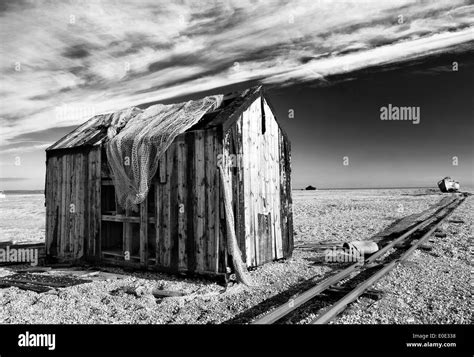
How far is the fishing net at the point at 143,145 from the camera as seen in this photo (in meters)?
8.17

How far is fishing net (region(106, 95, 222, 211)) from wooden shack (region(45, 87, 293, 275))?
0.22 metres

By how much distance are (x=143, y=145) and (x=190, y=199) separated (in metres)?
1.85

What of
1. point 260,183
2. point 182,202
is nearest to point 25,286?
point 182,202

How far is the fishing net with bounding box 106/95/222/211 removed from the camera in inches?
322

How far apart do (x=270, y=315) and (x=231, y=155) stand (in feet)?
13.0

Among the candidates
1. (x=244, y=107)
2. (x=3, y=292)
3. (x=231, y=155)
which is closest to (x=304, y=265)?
(x=231, y=155)

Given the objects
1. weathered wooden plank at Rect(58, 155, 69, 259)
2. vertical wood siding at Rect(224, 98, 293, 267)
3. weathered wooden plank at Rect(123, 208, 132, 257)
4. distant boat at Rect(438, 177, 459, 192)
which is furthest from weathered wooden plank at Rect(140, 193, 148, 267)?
distant boat at Rect(438, 177, 459, 192)

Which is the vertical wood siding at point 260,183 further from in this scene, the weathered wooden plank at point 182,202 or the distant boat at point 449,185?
the distant boat at point 449,185

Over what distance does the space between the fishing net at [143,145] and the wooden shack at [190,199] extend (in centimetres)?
22

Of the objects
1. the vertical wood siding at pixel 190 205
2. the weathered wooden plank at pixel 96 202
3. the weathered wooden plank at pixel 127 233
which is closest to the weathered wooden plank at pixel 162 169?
the vertical wood siding at pixel 190 205

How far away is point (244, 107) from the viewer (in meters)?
8.16

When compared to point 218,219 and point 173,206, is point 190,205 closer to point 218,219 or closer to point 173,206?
point 173,206

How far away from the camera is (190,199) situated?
775 centimetres

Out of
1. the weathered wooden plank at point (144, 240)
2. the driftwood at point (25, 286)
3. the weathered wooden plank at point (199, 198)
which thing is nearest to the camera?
the driftwood at point (25, 286)
